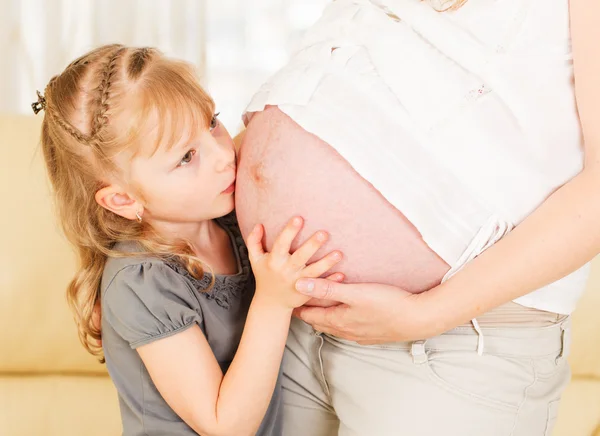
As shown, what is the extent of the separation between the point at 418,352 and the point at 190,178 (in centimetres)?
43

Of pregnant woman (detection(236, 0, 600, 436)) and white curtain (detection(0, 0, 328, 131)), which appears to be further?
white curtain (detection(0, 0, 328, 131))

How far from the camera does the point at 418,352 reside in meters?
0.99

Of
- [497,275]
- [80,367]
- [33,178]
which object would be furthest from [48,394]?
[497,275]

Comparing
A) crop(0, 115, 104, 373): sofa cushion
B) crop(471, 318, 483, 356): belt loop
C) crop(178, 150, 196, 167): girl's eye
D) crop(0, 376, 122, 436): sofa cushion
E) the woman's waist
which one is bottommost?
crop(0, 376, 122, 436): sofa cushion

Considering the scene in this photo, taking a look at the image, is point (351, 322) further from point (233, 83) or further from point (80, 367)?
point (233, 83)

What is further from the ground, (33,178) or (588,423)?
(33,178)

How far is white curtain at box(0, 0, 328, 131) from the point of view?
2.30 meters

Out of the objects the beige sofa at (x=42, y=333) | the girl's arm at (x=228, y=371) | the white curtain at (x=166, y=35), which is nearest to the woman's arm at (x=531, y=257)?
the girl's arm at (x=228, y=371)

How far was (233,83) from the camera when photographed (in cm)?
243

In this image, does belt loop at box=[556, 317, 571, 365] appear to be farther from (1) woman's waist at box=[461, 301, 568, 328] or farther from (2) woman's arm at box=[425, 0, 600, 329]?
(2) woman's arm at box=[425, 0, 600, 329]

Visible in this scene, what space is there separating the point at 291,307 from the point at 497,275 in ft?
1.00

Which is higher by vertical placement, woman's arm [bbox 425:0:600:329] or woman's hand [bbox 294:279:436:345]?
woman's arm [bbox 425:0:600:329]

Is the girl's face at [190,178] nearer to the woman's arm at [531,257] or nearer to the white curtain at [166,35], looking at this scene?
the woman's arm at [531,257]

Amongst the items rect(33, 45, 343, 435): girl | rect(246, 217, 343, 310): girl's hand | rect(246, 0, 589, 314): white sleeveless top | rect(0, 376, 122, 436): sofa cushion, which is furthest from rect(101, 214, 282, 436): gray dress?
rect(0, 376, 122, 436): sofa cushion
